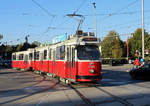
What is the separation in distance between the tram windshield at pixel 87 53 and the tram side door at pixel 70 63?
53cm

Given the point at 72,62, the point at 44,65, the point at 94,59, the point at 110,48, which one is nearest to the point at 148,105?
the point at 94,59

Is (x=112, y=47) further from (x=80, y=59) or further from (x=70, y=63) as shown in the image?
(x=80, y=59)

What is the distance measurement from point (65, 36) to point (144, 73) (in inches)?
284

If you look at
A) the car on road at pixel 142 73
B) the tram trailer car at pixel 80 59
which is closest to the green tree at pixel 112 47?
the car on road at pixel 142 73

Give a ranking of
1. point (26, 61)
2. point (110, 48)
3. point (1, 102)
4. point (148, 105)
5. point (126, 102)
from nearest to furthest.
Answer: point (148, 105) → point (126, 102) → point (1, 102) → point (26, 61) → point (110, 48)

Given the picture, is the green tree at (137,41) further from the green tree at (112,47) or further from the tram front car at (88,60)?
the tram front car at (88,60)

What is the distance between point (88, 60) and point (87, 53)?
1.52 ft

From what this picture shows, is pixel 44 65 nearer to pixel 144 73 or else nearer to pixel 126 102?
pixel 144 73

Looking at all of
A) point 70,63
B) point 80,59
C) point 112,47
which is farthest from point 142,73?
point 112,47

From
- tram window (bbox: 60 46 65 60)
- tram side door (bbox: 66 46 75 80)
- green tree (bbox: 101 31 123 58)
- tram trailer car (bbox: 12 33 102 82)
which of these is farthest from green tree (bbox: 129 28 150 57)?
tram side door (bbox: 66 46 75 80)

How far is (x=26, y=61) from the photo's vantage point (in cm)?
3388

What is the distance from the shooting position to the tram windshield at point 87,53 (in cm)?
1427

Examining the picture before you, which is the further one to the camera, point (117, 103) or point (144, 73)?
point (144, 73)

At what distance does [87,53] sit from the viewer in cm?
1433
